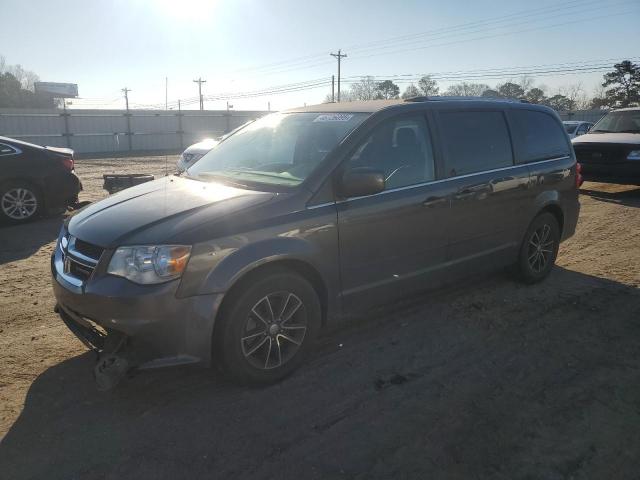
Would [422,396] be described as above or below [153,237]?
below

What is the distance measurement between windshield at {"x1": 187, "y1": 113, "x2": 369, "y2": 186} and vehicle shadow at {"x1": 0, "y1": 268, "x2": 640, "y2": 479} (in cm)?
143

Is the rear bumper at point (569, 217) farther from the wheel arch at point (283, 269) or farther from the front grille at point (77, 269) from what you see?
the front grille at point (77, 269)

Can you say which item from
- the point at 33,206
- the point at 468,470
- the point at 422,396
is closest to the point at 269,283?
the point at 422,396

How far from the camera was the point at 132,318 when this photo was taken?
2916 mm

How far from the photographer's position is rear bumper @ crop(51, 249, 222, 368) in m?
2.91

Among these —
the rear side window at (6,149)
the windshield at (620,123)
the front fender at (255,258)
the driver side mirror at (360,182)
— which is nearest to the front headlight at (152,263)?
the front fender at (255,258)

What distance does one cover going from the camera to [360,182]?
138 inches

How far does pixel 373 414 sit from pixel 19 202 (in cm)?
727

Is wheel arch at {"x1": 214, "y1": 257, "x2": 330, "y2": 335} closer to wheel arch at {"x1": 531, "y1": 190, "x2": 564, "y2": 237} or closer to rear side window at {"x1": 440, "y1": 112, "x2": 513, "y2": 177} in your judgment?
rear side window at {"x1": 440, "y1": 112, "x2": 513, "y2": 177}

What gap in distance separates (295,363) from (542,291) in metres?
3.04

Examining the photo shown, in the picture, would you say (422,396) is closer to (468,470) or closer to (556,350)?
(468,470)

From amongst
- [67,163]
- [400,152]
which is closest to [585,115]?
[67,163]

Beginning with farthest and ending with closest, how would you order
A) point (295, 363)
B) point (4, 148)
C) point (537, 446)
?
1. point (4, 148)
2. point (295, 363)
3. point (537, 446)

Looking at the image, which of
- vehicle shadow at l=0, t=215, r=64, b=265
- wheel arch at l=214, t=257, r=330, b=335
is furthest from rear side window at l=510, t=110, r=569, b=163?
vehicle shadow at l=0, t=215, r=64, b=265
